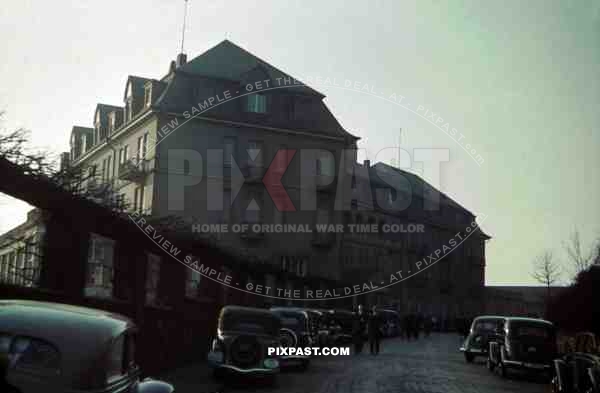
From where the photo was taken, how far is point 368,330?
30688 mm

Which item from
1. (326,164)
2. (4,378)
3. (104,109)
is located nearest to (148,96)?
(104,109)

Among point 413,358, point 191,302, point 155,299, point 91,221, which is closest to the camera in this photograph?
point 91,221

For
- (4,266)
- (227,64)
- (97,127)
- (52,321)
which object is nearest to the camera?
(52,321)

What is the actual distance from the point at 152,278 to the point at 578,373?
33.7 feet

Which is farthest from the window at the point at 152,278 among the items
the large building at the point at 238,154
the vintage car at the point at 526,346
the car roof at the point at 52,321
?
the large building at the point at 238,154

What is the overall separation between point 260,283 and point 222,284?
274 inches

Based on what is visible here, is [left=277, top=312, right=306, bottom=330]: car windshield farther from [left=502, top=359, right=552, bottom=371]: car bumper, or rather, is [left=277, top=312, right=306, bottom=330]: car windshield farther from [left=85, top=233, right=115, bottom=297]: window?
[left=85, top=233, right=115, bottom=297]: window

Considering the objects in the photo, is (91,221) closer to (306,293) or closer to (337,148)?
(306,293)

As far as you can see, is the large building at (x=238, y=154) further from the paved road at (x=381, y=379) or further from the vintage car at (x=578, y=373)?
the vintage car at (x=578, y=373)

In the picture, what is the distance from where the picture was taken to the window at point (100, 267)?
50.8 ft

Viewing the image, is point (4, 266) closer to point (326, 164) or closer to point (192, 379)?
point (192, 379)

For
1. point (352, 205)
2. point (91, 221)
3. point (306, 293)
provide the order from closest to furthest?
point (91, 221)
point (306, 293)
point (352, 205)

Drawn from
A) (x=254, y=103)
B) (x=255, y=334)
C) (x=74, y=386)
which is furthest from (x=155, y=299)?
(x=254, y=103)

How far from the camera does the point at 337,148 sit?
55781mm
